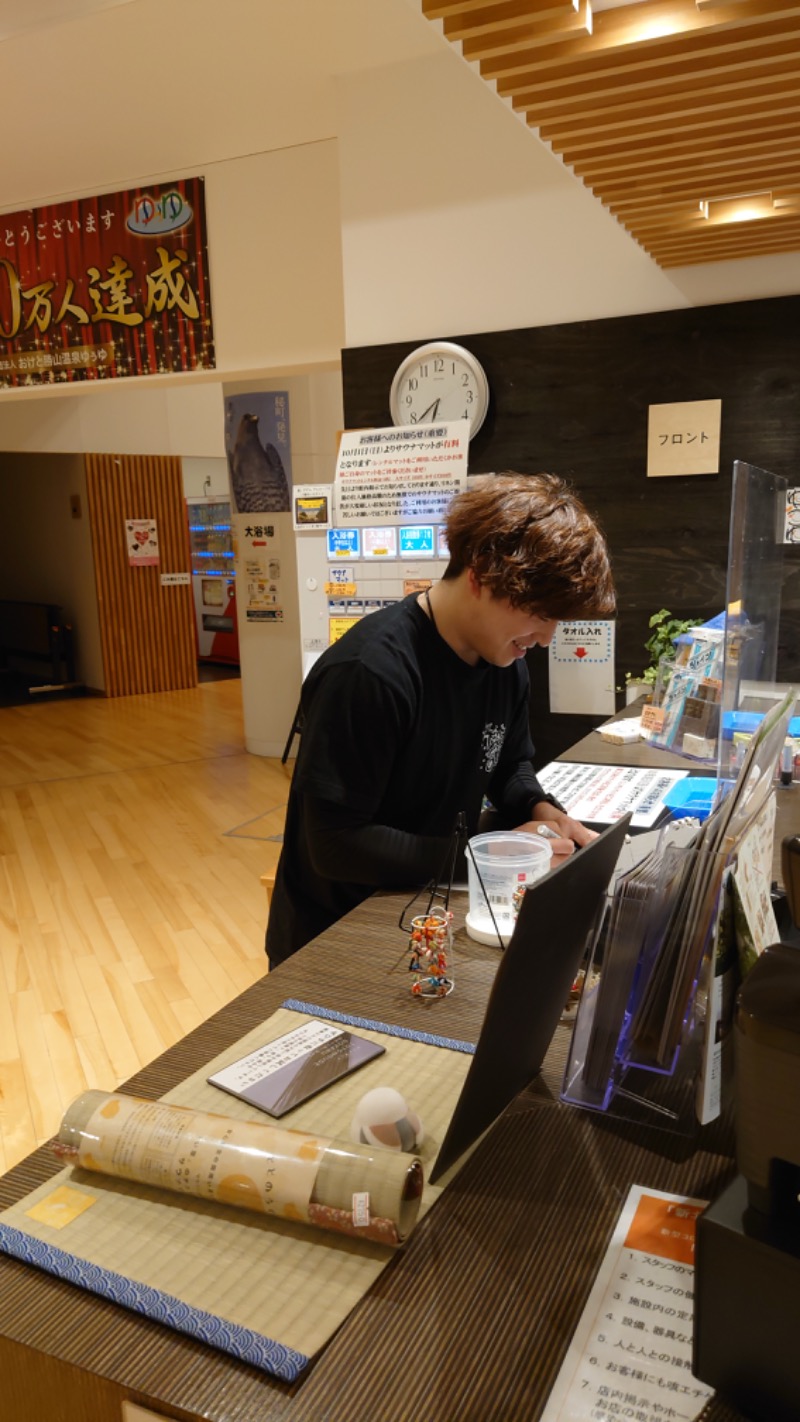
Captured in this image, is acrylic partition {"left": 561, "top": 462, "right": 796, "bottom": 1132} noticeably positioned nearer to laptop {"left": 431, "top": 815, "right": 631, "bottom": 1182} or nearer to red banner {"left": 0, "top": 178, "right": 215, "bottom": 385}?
laptop {"left": 431, "top": 815, "right": 631, "bottom": 1182}

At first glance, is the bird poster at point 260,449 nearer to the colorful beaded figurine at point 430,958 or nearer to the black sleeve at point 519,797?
the black sleeve at point 519,797

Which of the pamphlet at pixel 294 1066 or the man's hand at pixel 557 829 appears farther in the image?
the man's hand at pixel 557 829

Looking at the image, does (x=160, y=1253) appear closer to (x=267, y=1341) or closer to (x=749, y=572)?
(x=267, y=1341)

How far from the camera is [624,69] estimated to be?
1882 mm

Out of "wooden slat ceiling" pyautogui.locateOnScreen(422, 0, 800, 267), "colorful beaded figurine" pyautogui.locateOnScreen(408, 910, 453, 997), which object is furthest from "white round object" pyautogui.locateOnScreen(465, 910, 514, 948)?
"wooden slat ceiling" pyautogui.locateOnScreen(422, 0, 800, 267)

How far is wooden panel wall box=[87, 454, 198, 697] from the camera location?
9617 millimetres

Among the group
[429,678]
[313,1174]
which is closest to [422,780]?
[429,678]

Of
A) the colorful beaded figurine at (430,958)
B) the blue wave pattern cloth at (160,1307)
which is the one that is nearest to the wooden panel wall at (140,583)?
the colorful beaded figurine at (430,958)

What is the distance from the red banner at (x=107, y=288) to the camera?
4.73 metres

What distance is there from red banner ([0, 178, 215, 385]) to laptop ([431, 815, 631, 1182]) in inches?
173

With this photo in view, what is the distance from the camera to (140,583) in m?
9.93

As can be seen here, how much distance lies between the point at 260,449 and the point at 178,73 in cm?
294

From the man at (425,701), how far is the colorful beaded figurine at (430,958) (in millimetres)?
261

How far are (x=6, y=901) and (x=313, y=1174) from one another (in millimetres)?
4033
